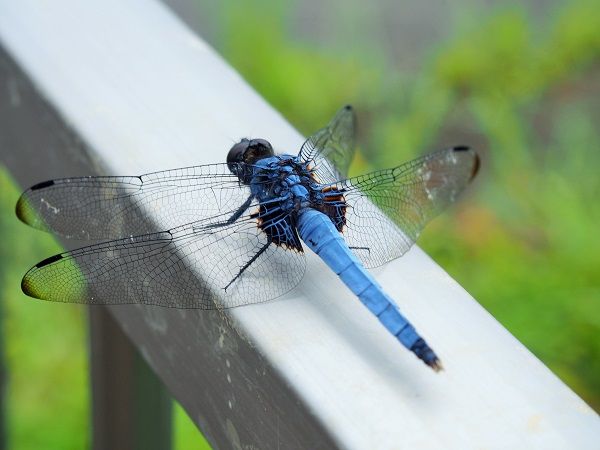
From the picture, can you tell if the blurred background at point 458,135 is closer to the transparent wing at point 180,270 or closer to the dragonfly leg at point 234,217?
the transparent wing at point 180,270

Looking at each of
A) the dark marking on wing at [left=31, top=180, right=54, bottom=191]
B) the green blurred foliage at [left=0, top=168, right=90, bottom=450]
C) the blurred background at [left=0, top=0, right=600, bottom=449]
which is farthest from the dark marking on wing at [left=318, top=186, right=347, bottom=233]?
the green blurred foliage at [left=0, top=168, right=90, bottom=450]

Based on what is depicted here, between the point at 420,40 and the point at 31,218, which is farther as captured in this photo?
the point at 420,40

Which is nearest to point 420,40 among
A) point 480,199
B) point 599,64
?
point 599,64

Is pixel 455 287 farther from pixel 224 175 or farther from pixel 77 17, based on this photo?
pixel 77 17

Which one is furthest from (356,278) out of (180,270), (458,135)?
(458,135)

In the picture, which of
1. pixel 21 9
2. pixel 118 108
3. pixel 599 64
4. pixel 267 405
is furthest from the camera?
pixel 599 64

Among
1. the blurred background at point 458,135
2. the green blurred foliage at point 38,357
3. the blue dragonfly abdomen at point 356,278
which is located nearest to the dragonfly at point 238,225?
the blue dragonfly abdomen at point 356,278
